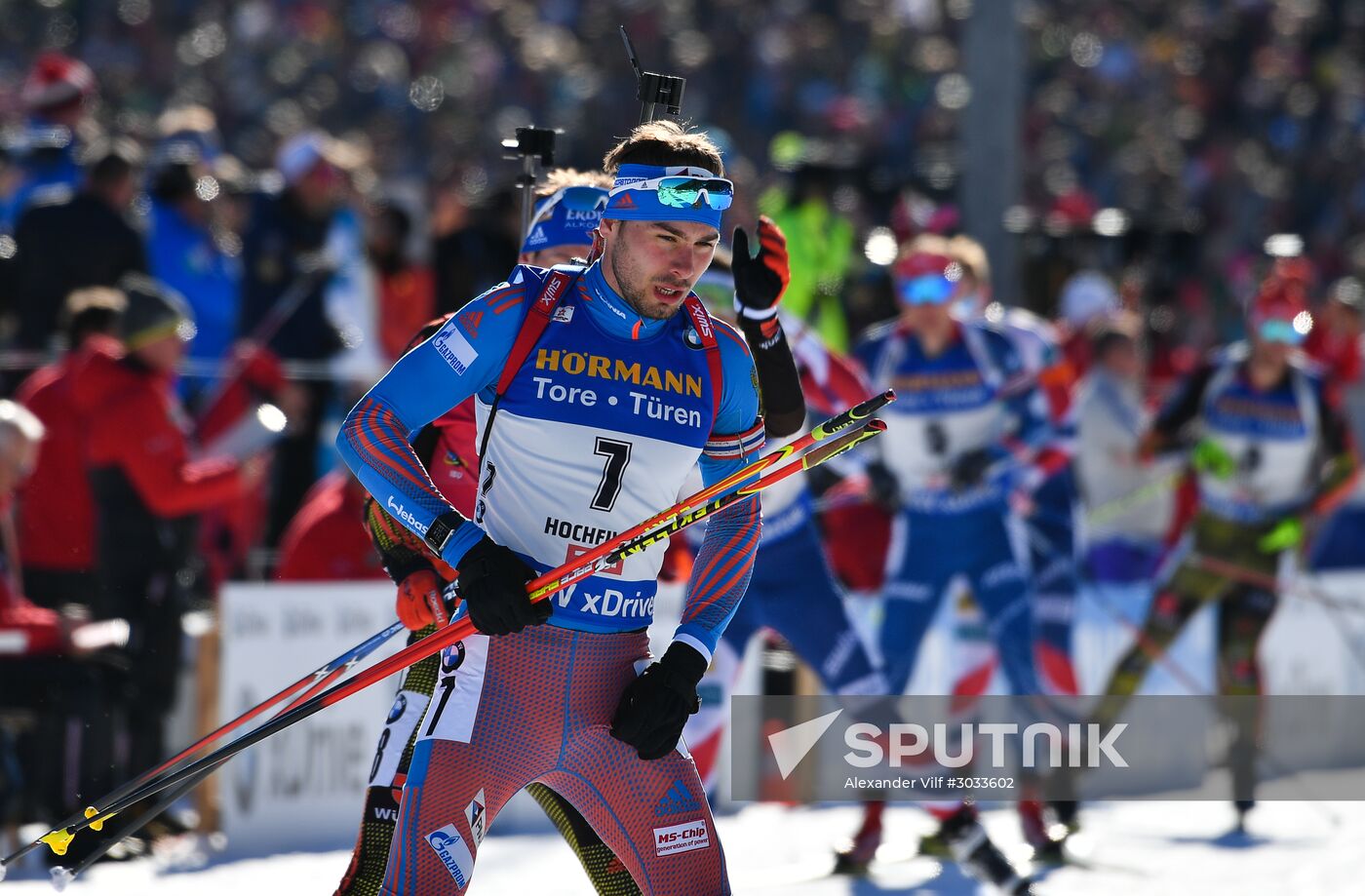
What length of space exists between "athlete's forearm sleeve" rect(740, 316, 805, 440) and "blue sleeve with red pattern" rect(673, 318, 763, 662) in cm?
97

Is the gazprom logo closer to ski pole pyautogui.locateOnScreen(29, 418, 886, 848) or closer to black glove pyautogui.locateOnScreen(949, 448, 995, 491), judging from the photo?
ski pole pyautogui.locateOnScreen(29, 418, 886, 848)

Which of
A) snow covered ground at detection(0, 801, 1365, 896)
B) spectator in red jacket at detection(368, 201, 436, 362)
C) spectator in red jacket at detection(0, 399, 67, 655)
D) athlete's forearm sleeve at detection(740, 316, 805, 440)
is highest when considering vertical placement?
spectator in red jacket at detection(368, 201, 436, 362)

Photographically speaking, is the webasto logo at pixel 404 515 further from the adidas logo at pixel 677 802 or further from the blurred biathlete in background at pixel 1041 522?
the blurred biathlete in background at pixel 1041 522

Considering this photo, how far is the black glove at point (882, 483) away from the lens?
26.4ft

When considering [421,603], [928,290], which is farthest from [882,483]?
[421,603]

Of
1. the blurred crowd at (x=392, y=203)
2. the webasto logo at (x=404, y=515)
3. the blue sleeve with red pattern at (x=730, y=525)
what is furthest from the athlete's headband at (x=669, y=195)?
the blurred crowd at (x=392, y=203)

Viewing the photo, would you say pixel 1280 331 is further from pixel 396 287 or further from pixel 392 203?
pixel 392 203

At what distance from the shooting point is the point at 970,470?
808cm

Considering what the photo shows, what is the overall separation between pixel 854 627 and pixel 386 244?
14.1 ft

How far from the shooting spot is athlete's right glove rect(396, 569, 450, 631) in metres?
4.38

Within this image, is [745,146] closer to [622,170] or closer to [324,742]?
[324,742]

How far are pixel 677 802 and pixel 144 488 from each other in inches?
159

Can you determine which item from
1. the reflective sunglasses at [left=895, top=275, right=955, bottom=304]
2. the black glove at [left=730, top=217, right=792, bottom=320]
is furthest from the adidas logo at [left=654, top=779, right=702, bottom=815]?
the reflective sunglasses at [left=895, top=275, right=955, bottom=304]

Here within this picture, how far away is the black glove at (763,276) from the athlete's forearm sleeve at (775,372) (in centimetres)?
4
